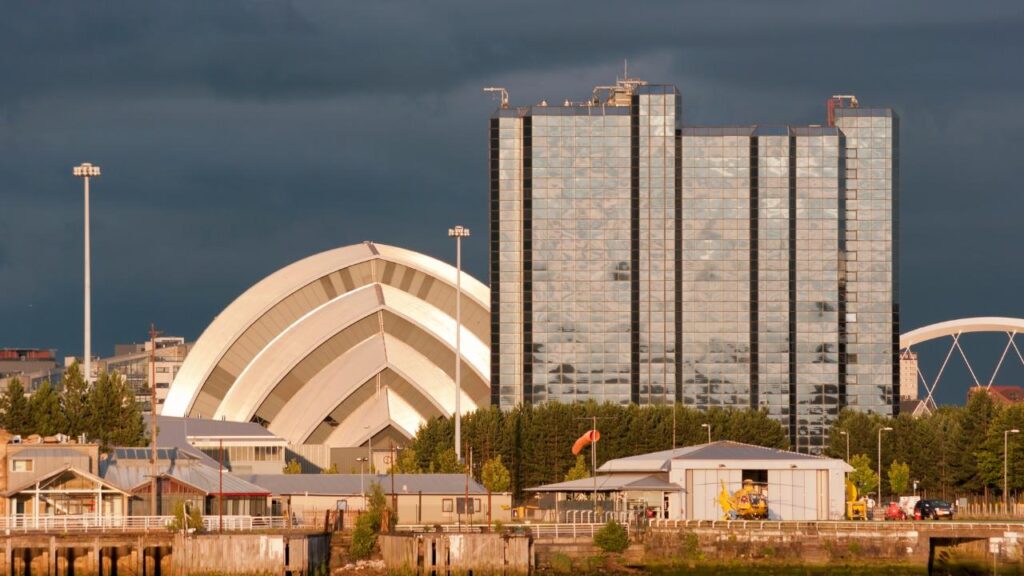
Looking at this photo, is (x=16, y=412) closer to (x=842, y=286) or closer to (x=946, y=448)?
(x=946, y=448)

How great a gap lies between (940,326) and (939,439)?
43.6m

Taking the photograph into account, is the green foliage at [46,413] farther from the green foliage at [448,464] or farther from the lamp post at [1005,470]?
the lamp post at [1005,470]

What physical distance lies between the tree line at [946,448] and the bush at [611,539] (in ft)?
188

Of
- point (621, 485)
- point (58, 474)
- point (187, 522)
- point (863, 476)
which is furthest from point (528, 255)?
point (187, 522)

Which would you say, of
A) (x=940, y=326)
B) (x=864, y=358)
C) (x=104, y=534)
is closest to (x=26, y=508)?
(x=104, y=534)

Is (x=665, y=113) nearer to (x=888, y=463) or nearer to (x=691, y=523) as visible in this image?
(x=888, y=463)

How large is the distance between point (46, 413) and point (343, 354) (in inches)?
2025

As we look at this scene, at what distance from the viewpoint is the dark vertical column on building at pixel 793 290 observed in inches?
6860

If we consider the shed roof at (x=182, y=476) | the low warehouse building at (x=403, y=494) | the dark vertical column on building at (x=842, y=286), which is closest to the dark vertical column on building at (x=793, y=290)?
the dark vertical column on building at (x=842, y=286)

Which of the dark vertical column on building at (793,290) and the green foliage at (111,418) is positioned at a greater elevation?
the dark vertical column on building at (793,290)

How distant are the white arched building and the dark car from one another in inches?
2436

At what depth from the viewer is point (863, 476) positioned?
149 m

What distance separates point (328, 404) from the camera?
6969 inches

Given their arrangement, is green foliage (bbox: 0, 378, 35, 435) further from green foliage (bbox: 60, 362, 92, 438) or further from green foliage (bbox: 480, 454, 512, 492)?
green foliage (bbox: 480, 454, 512, 492)
